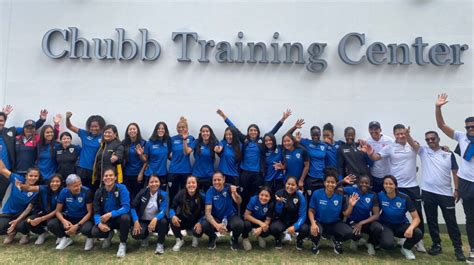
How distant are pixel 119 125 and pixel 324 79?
418cm

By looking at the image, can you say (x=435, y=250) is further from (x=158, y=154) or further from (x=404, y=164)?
(x=158, y=154)

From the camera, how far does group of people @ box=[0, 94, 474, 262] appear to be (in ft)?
14.7

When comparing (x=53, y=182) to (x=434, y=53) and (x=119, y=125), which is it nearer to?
(x=119, y=125)

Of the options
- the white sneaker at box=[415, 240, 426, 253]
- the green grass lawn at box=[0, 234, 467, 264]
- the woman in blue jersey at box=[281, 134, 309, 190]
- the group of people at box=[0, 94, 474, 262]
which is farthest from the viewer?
the woman in blue jersey at box=[281, 134, 309, 190]

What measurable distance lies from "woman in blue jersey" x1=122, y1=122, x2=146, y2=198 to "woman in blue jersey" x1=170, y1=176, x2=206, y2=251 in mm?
1111

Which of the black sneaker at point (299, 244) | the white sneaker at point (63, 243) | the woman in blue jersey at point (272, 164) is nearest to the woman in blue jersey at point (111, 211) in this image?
the white sneaker at point (63, 243)

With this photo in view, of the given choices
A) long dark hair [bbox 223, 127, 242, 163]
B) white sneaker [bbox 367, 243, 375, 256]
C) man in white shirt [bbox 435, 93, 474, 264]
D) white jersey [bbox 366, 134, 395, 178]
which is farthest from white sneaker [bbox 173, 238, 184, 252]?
man in white shirt [bbox 435, 93, 474, 264]

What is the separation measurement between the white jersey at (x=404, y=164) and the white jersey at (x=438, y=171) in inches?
10.0

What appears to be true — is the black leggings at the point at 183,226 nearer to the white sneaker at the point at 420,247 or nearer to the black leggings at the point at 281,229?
the black leggings at the point at 281,229

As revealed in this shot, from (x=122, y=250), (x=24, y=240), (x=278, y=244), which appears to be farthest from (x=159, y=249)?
(x=24, y=240)

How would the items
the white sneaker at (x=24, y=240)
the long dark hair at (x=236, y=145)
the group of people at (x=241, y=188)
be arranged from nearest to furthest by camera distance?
the group of people at (x=241, y=188), the white sneaker at (x=24, y=240), the long dark hair at (x=236, y=145)

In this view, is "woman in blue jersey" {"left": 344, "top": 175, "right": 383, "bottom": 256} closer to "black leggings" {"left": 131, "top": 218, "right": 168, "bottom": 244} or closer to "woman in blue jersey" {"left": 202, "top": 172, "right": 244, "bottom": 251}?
"woman in blue jersey" {"left": 202, "top": 172, "right": 244, "bottom": 251}

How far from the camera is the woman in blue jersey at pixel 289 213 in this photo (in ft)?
14.9

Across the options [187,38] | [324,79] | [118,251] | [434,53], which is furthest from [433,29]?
[118,251]
